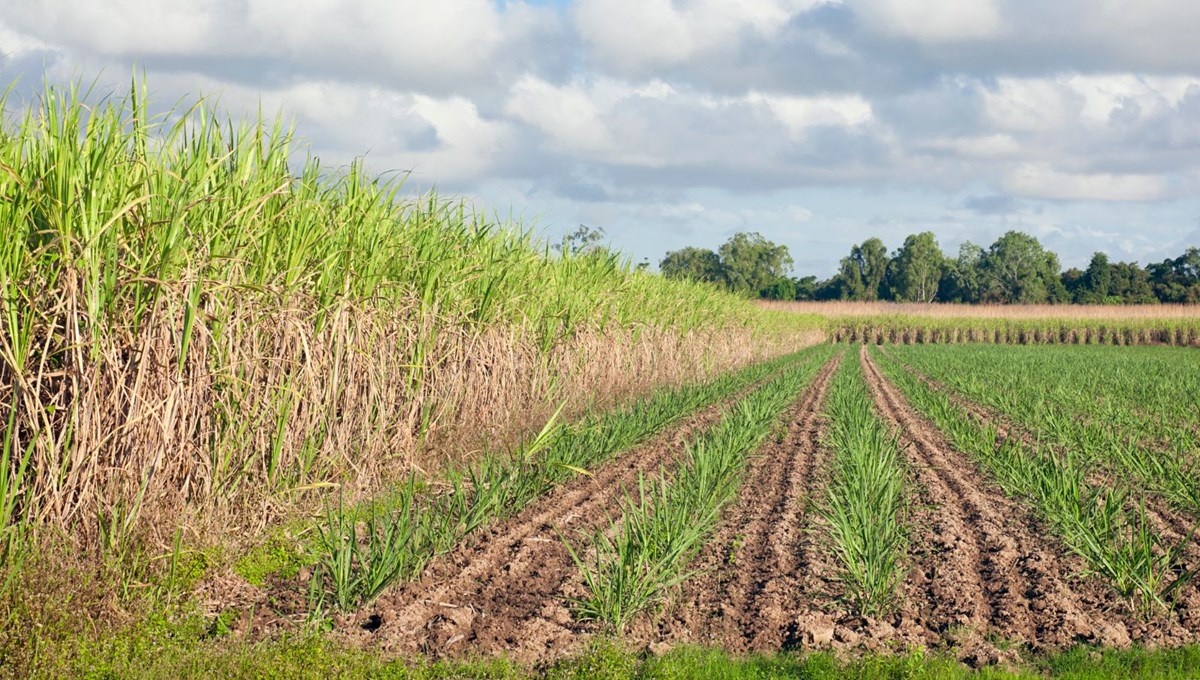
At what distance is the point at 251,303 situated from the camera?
598 centimetres

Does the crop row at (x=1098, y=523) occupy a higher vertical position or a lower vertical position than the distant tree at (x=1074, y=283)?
lower

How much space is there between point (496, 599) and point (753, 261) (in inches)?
3751

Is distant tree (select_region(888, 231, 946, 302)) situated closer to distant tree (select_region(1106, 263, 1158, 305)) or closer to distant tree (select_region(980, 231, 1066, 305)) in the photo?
distant tree (select_region(980, 231, 1066, 305))

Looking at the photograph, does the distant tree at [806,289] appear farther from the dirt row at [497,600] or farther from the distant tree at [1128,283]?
the dirt row at [497,600]

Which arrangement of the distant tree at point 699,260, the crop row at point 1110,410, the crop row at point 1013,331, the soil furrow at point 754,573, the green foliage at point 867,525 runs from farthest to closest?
the distant tree at point 699,260 < the crop row at point 1013,331 < the crop row at point 1110,410 < the green foliage at point 867,525 < the soil furrow at point 754,573

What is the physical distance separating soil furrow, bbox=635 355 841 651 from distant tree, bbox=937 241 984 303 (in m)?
96.3

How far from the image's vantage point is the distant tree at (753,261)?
9544 cm

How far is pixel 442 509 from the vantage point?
629 centimetres

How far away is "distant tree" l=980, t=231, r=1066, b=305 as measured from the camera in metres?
92.9

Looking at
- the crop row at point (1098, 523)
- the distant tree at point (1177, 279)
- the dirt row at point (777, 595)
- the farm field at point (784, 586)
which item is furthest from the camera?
the distant tree at point (1177, 279)

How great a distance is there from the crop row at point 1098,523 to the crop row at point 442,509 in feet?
11.3

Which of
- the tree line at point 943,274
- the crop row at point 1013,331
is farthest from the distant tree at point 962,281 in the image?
the crop row at point 1013,331

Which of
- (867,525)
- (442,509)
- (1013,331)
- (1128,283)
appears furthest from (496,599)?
(1128,283)

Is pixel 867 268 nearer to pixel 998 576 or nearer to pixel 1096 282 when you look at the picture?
pixel 1096 282
